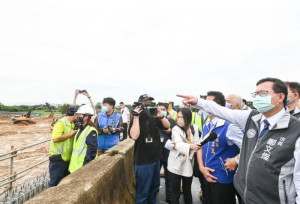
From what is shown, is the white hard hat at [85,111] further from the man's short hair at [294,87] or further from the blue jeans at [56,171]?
the man's short hair at [294,87]

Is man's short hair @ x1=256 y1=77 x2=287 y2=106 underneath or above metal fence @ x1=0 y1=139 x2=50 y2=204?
above

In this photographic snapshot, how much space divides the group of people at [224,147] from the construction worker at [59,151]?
0.06 ft

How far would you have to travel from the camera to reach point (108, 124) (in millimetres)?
5312

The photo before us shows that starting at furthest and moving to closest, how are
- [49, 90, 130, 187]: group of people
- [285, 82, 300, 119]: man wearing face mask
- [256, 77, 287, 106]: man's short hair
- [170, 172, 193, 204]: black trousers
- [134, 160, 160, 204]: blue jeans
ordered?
[49, 90, 130, 187]: group of people, [170, 172, 193, 204]: black trousers, [134, 160, 160, 204]: blue jeans, [285, 82, 300, 119]: man wearing face mask, [256, 77, 287, 106]: man's short hair

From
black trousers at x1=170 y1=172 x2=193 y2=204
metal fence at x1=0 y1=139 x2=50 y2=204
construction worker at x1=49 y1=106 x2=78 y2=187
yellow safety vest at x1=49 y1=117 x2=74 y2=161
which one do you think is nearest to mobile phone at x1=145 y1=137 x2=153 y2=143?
black trousers at x1=170 y1=172 x2=193 y2=204

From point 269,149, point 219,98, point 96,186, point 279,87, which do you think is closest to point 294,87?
point 219,98

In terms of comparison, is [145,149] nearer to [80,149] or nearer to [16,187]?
[80,149]

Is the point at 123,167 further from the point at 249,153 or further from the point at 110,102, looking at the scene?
the point at 110,102

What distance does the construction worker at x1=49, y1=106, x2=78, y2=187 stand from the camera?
366cm

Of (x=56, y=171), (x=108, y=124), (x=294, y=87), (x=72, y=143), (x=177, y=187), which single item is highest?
(x=294, y=87)

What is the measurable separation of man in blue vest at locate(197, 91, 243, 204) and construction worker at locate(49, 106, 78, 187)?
8.16 ft

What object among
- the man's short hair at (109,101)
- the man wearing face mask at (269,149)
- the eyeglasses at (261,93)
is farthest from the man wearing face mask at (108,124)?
the eyeglasses at (261,93)

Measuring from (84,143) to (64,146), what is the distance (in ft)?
2.23

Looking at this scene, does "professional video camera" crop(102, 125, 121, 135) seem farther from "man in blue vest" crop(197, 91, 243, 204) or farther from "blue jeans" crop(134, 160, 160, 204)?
"man in blue vest" crop(197, 91, 243, 204)
